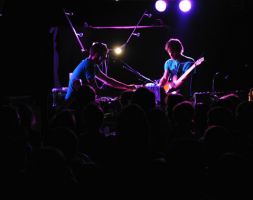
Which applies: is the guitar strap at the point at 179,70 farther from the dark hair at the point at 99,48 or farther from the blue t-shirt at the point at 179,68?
the dark hair at the point at 99,48

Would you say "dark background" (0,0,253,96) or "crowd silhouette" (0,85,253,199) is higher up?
"dark background" (0,0,253,96)

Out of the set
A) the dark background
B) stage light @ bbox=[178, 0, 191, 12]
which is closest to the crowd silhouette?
stage light @ bbox=[178, 0, 191, 12]

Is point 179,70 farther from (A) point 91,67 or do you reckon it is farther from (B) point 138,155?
(B) point 138,155

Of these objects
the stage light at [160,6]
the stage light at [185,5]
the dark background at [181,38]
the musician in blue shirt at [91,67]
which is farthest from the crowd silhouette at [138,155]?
the dark background at [181,38]

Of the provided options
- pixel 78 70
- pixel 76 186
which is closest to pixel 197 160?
pixel 76 186

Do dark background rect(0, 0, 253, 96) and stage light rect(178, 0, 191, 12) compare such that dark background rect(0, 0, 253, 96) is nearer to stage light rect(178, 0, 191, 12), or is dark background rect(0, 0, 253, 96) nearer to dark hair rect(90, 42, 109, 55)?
stage light rect(178, 0, 191, 12)

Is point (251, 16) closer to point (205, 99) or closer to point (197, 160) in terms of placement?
point (205, 99)

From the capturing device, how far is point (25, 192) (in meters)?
2.74

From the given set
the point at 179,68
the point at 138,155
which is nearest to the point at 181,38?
the point at 179,68

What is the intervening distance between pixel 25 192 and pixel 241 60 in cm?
932

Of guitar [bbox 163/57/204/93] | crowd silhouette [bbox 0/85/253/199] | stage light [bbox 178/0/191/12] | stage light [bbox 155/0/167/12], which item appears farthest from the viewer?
stage light [bbox 155/0/167/12]

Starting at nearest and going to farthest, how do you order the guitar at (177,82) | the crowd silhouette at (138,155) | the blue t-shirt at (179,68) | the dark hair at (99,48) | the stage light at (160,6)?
1. the crowd silhouette at (138,155)
2. the dark hair at (99,48)
3. the guitar at (177,82)
4. the blue t-shirt at (179,68)
5. the stage light at (160,6)

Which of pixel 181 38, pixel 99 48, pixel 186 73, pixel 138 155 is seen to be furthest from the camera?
pixel 181 38

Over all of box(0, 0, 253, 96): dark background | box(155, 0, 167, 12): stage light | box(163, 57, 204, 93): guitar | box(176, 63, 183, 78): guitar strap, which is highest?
box(155, 0, 167, 12): stage light
